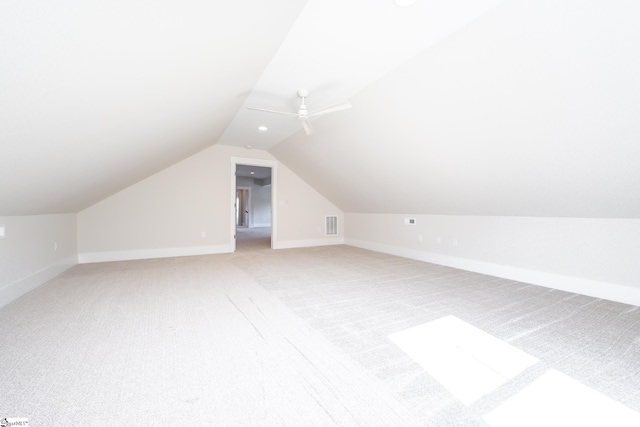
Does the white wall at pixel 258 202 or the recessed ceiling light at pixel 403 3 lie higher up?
the recessed ceiling light at pixel 403 3

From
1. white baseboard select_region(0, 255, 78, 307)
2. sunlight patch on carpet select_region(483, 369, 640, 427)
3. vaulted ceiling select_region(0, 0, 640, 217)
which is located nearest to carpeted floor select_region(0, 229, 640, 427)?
sunlight patch on carpet select_region(483, 369, 640, 427)

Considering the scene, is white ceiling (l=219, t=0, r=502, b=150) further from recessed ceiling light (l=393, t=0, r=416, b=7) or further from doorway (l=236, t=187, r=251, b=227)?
doorway (l=236, t=187, r=251, b=227)

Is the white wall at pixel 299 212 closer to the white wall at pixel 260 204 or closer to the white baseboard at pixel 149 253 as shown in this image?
the white baseboard at pixel 149 253

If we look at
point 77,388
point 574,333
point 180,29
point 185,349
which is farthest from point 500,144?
point 77,388

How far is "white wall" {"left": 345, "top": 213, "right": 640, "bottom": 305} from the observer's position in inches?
108

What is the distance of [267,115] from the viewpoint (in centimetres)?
379

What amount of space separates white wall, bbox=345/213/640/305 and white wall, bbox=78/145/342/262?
3489mm

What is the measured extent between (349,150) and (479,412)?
3652mm

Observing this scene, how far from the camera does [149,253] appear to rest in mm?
4988

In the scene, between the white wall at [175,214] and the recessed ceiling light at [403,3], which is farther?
the white wall at [175,214]

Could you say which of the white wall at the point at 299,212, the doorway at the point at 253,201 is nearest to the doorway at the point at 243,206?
the doorway at the point at 253,201

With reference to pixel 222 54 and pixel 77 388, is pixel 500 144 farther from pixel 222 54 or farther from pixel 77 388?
pixel 77 388

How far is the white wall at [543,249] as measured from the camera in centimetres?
274

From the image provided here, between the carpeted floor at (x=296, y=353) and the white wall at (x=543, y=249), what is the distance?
10.2 inches
